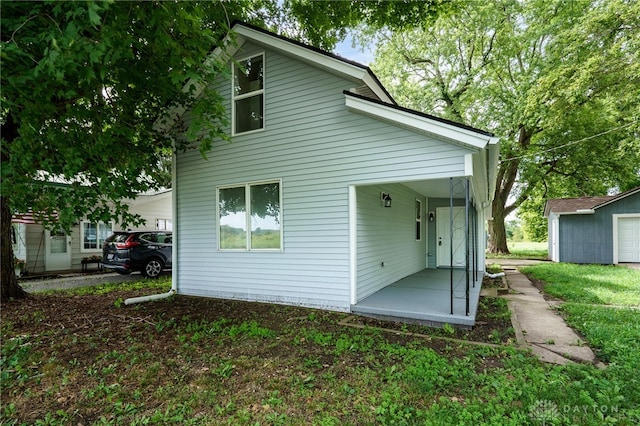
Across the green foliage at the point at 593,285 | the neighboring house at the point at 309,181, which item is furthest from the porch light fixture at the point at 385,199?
the green foliage at the point at 593,285

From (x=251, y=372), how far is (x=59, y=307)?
17.1 ft

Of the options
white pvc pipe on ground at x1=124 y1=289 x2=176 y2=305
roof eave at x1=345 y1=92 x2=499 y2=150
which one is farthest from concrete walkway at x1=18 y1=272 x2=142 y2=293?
roof eave at x1=345 y1=92 x2=499 y2=150

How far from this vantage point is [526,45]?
49.1 ft

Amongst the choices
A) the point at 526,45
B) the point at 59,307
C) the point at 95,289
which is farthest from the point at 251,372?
the point at 526,45

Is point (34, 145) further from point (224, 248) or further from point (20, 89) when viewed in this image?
point (224, 248)

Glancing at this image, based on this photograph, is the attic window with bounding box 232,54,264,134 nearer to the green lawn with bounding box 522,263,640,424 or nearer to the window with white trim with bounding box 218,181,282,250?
the window with white trim with bounding box 218,181,282,250

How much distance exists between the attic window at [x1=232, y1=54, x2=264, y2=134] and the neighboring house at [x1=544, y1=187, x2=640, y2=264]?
573 inches

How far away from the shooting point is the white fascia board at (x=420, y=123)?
4.51 m

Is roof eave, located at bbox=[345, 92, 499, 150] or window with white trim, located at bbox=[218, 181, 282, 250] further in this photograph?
window with white trim, located at bbox=[218, 181, 282, 250]

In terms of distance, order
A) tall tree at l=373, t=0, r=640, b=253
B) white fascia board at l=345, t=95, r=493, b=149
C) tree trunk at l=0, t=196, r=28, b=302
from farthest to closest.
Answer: tall tree at l=373, t=0, r=640, b=253 < tree trunk at l=0, t=196, r=28, b=302 < white fascia board at l=345, t=95, r=493, b=149

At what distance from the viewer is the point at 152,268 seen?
34.1ft

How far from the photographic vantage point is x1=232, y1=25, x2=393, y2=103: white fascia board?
5551mm

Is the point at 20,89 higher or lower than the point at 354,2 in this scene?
lower

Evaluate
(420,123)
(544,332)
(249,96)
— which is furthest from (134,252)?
(544,332)
